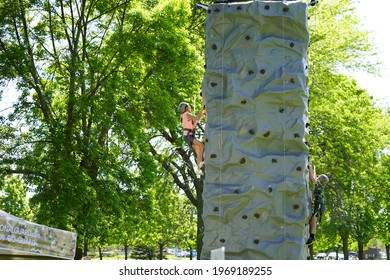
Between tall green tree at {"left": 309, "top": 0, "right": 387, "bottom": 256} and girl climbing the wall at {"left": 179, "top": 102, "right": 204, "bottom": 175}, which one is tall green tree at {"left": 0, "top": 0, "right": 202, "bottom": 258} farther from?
girl climbing the wall at {"left": 179, "top": 102, "right": 204, "bottom": 175}

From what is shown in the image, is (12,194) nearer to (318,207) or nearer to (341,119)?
(341,119)

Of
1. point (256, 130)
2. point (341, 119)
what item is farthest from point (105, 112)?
point (256, 130)

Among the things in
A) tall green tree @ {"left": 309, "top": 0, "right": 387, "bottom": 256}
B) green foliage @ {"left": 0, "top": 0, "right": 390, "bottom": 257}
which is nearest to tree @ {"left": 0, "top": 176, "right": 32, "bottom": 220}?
green foliage @ {"left": 0, "top": 0, "right": 390, "bottom": 257}

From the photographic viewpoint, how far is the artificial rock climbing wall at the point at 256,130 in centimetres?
898

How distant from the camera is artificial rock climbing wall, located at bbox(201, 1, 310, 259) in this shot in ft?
29.5

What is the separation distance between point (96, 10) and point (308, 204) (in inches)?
568

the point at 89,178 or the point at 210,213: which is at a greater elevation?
the point at 89,178

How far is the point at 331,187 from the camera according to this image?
71.5ft

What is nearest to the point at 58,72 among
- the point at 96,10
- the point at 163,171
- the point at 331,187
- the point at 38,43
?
the point at 38,43

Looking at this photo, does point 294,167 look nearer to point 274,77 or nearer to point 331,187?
point 274,77

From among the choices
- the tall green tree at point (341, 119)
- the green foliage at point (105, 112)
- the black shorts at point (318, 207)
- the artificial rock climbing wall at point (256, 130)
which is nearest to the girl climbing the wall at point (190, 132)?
the artificial rock climbing wall at point (256, 130)
